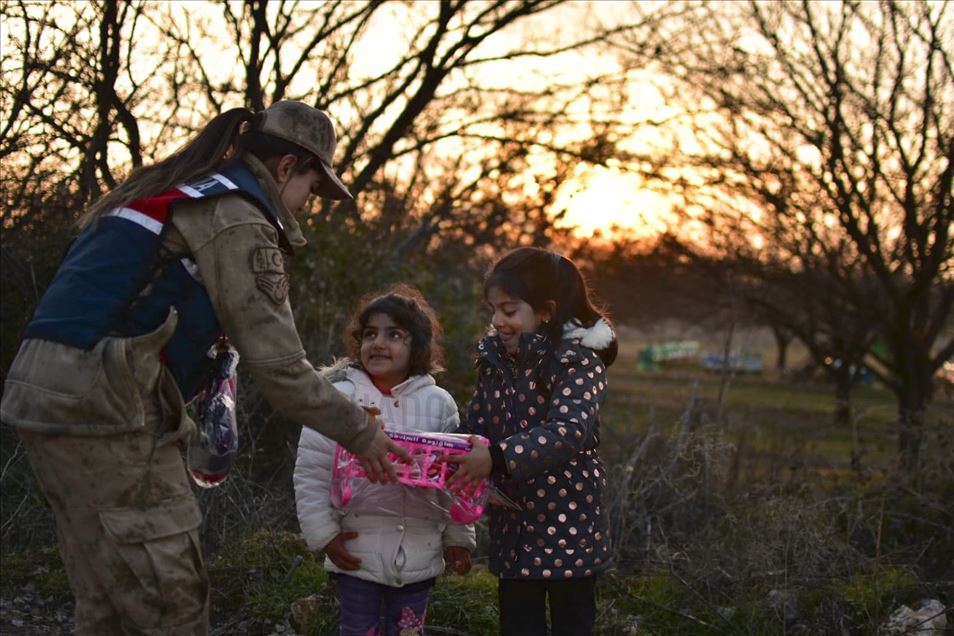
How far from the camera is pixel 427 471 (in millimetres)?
3367

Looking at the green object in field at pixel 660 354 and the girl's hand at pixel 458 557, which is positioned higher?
the girl's hand at pixel 458 557

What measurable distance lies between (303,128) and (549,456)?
1194 millimetres

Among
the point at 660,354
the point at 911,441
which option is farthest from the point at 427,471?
the point at 660,354

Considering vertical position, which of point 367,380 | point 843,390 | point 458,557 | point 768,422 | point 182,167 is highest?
point 182,167

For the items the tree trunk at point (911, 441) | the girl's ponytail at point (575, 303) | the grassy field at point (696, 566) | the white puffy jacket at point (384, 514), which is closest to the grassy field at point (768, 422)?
the tree trunk at point (911, 441)

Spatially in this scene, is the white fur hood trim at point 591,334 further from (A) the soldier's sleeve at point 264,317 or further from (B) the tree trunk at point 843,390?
(B) the tree trunk at point 843,390

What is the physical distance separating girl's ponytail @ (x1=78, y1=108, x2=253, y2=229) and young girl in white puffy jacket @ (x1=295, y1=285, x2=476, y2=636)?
867 millimetres

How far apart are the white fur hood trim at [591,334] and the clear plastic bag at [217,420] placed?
1067mm

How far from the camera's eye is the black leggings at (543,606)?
11.9 ft

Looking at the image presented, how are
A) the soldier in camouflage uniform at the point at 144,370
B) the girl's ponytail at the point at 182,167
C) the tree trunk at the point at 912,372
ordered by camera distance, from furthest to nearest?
the tree trunk at the point at 912,372
the girl's ponytail at the point at 182,167
the soldier in camouflage uniform at the point at 144,370

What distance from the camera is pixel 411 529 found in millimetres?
3574

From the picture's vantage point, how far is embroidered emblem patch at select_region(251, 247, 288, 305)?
2.89 metres

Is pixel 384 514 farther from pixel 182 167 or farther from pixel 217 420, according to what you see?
pixel 182 167

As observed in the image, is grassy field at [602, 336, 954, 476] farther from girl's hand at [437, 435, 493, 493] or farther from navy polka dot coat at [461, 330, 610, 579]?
girl's hand at [437, 435, 493, 493]
